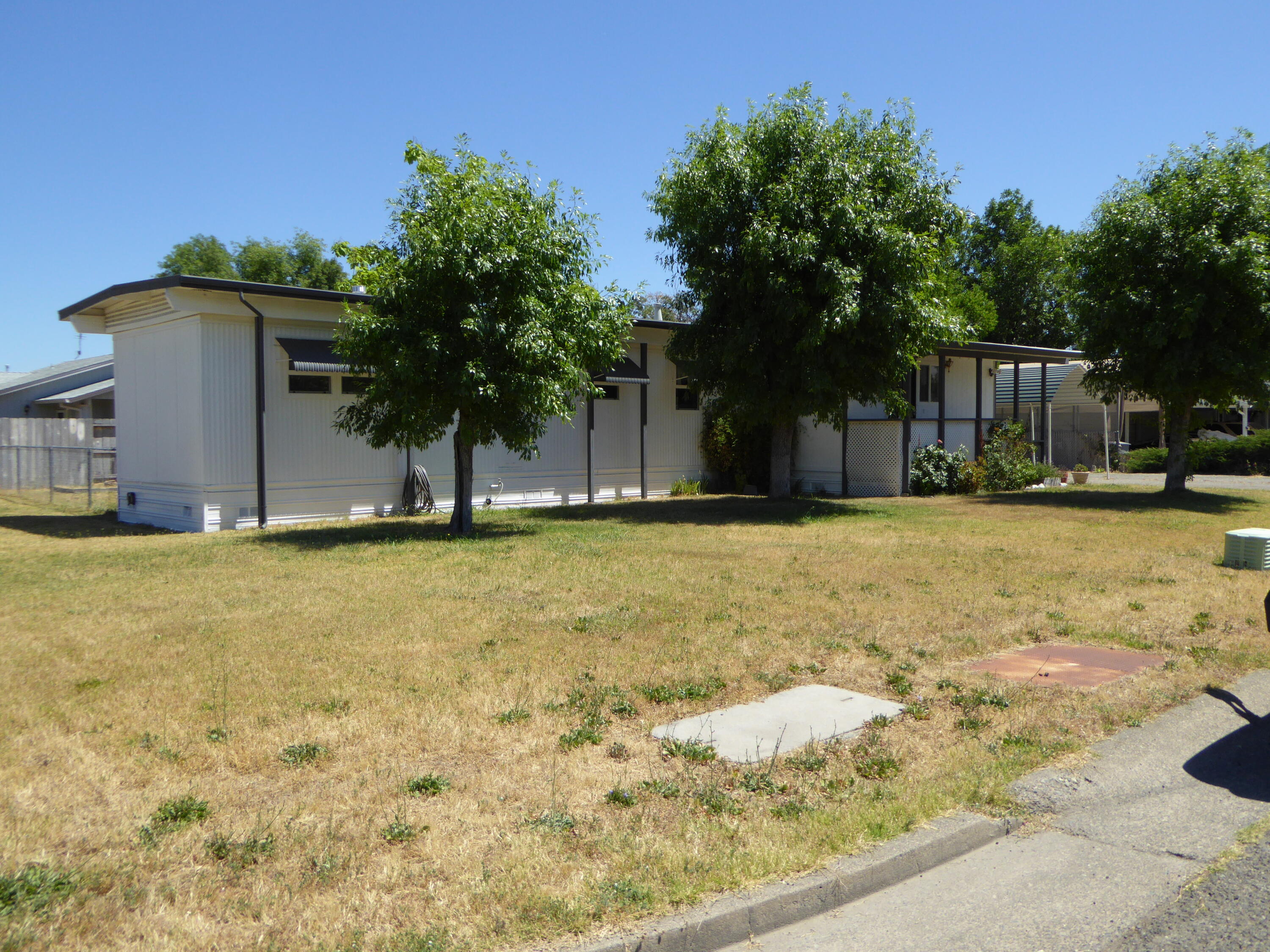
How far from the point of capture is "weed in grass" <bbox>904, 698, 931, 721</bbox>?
560 centimetres

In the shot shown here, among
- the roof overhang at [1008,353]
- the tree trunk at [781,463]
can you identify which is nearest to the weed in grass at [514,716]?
the tree trunk at [781,463]

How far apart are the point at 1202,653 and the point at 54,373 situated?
41.4 meters

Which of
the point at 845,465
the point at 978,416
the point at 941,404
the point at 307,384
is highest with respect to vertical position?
the point at 307,384

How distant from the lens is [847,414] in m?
23.9

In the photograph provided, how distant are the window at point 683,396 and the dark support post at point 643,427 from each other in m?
1.02

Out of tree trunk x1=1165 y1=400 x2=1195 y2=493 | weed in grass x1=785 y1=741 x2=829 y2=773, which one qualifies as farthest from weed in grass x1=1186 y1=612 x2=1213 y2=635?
tree trunk x1=1165 y1=400 x2=1195 y2=493

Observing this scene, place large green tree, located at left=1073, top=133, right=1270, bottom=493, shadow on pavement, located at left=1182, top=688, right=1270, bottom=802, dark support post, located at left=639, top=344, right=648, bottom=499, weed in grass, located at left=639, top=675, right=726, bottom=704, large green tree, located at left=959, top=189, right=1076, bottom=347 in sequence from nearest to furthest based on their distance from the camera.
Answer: shadow on pavement, located at left=1182, top=688, right=1270, bottom=802 → weed in grass, located at left=639, top=675, right=726, bottom=704 → large green tree, located at left=1073, top=133, right=1270, bottom=493 → dark support post, located at left=639, top=344, right=648, bottom=499 → large green tree, located at left=959, top=189, right=1076, bottom=347

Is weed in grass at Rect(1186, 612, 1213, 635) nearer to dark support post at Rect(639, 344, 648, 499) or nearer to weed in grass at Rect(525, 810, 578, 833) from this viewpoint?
weed in grass at Rect(525, 810, 578, 833)

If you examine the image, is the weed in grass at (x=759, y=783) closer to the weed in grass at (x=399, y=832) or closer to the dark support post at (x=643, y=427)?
the weed in grass at (x=399, y=832)

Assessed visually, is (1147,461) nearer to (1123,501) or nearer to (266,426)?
(1123,501)

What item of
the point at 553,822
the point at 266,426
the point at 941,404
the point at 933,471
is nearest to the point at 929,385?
the point at 941,404

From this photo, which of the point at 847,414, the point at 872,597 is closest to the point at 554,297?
the point at 872,597

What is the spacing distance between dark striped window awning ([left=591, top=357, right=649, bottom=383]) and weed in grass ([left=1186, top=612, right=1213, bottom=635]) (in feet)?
42.4

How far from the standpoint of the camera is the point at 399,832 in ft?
12.7
